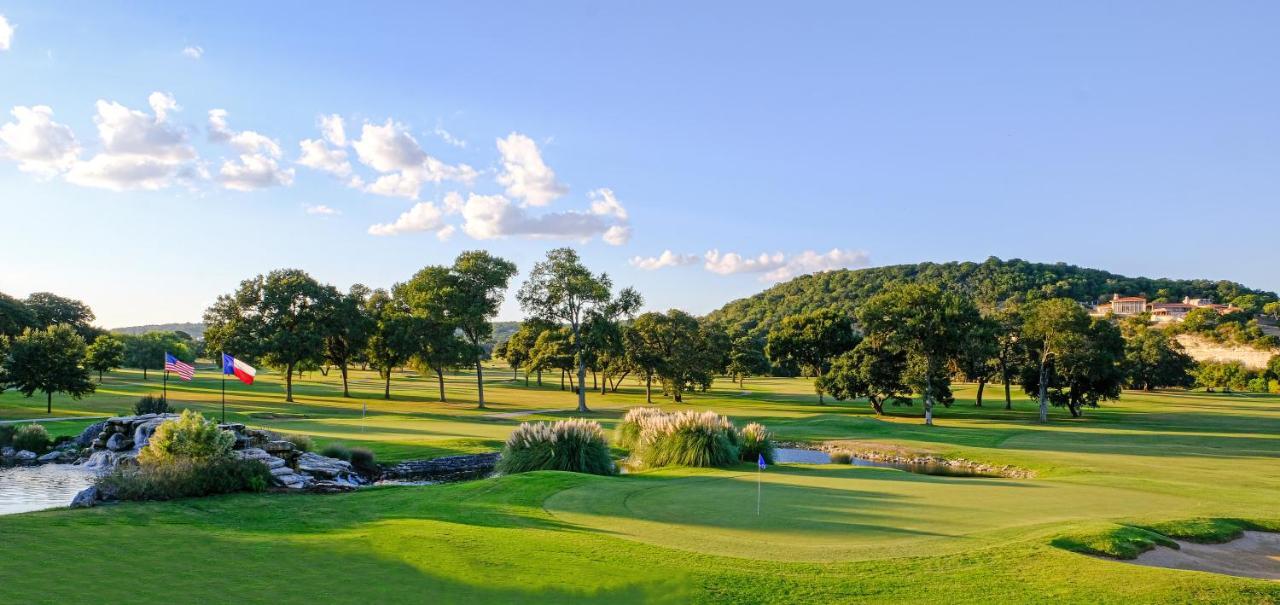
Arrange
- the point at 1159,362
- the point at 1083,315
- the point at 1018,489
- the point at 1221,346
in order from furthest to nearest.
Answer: the point at 1221,346, the point at 1159,362, the point at 1083,315, the point at 1018,489

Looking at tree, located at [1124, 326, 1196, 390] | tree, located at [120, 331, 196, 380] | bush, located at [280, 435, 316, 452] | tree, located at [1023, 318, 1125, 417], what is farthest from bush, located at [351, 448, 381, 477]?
tree, located at [1124, 326, 1196, 390]

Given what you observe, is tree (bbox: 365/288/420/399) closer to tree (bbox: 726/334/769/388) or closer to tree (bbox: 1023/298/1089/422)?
tree (bbox: 726/334/769/388)

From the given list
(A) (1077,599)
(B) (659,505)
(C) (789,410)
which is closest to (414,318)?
(C) (789,410)

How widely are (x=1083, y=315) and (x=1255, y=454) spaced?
1877cm

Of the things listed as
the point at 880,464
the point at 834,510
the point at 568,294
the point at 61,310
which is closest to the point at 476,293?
the point at 568,294

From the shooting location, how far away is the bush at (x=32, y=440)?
85.2 ft

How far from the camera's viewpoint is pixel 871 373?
1962 inches

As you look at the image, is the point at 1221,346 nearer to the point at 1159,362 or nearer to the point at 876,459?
the point at 1159,362

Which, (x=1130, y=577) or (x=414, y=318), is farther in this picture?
(x=414, y=318)

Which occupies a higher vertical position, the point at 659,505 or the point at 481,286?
the point at 481,286

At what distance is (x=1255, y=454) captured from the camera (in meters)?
Answer: 29.5

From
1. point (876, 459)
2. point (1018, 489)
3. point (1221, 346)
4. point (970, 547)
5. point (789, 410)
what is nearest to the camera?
point (970, 547)

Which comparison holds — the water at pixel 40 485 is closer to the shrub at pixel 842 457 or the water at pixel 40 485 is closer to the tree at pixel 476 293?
the shrub at pixel 842 457

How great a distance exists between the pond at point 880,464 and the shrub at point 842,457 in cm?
18
